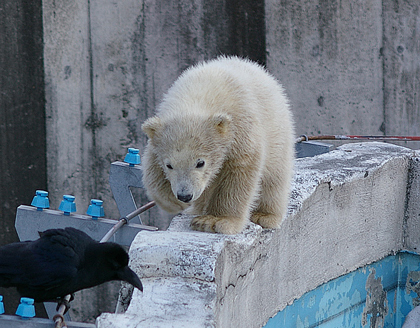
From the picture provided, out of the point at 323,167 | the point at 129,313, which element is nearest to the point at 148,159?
the point at 129,313

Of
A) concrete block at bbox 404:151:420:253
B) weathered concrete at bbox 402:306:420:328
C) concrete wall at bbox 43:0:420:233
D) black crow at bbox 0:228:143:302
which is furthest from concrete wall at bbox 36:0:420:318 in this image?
black crow at bbox 0:228:143:302

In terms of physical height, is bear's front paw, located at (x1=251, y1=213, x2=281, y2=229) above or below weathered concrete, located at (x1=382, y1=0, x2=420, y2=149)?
below

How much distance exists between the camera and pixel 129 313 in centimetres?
180

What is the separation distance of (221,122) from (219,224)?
0.41 meters

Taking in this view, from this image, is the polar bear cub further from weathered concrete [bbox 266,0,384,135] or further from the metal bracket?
weathered concrete [bbox 266,0,384,135]

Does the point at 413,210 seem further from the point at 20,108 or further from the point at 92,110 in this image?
the point at 20,108

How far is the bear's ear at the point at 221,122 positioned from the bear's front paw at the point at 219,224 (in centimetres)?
36

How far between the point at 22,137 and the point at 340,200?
3.16 meters

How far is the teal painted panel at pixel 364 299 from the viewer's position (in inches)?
120

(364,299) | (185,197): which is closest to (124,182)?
(185,197)

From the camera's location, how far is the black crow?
2.06m

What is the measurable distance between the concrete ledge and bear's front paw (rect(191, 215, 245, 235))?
5 cm

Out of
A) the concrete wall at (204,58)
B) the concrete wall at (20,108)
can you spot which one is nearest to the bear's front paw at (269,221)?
the concrete wall at (204,58)

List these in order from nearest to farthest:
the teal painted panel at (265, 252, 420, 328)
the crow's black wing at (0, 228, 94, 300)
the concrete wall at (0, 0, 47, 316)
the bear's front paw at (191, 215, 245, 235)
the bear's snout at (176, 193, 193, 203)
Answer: the crow's black wing at (0, 228, 94, 300)
the bear's snout at (176, 193, 193, 203)
the bear's front paw at (191, 215, 245, 235)
the teal painted panel at (265, 252, 420, 328)
the concrete wall at (0, 0, 47, 316)
